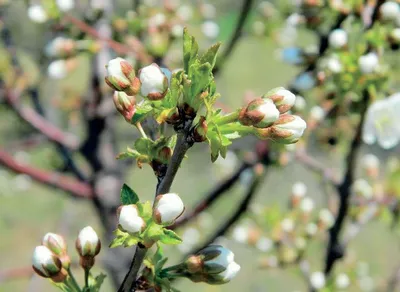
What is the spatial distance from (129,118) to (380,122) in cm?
84

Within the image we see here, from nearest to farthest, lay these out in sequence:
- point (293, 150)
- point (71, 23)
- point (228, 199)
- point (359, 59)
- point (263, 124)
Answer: point (263, 124), point (359, 59), point (293, 150), point (71, 23), point (228, 199)

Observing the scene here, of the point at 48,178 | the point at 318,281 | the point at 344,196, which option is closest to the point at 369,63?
the point at 344,196

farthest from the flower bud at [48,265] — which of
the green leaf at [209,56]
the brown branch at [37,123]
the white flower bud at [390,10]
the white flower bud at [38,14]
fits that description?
the brown branch at [37,123]

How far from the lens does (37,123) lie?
2203 millimetres

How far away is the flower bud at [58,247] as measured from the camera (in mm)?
887

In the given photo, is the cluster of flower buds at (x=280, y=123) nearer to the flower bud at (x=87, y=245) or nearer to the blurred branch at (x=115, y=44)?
the flower bud at (x=87, y=245)

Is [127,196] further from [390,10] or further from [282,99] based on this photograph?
[390,10]

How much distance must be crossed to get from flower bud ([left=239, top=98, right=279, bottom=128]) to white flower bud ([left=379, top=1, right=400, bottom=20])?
2.29 feet

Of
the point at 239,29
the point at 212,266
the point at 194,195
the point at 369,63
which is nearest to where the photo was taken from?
the point at 212,266

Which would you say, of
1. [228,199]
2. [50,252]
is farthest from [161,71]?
[228,199]

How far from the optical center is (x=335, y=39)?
4.57 ft

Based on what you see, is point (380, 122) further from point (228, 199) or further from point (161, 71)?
point (228, 199)

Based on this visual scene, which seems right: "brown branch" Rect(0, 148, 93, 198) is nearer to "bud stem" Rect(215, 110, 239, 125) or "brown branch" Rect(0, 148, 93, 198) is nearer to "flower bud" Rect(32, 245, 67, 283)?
"flower bud" Rect(32, 245, 67, 283)

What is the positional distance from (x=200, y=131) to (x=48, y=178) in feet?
4.73
